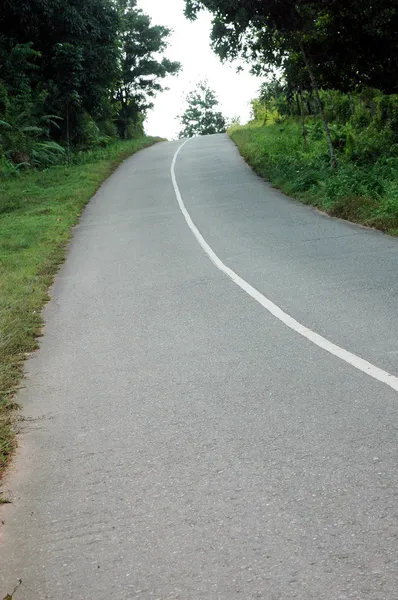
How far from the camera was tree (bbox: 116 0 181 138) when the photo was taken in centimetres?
5956

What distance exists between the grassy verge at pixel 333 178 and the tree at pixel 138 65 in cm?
2954

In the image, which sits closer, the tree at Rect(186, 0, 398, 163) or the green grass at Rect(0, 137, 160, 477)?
the green grass at Rect(0, 137, 160, 477)

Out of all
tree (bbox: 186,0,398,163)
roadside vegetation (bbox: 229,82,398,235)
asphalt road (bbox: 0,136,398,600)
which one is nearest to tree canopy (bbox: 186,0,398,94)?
tree (bbox: 186,0,398,163)

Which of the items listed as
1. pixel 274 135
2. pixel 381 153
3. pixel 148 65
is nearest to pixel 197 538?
pixel 381 153

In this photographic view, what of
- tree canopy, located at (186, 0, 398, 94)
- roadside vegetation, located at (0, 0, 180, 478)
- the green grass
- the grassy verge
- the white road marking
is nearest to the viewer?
the white road marking

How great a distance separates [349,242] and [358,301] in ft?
15.4

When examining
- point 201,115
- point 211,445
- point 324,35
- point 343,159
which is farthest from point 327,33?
point 201,115

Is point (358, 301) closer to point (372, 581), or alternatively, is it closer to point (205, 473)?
point (205, 473)

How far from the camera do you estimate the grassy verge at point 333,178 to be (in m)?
15.3

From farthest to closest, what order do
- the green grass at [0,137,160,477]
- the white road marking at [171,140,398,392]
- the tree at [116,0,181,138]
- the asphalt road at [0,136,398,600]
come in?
the tree at [116,0,181,138], the green grass at [0,137,160,477], the white road marking at [171,140,398,392], the asphalt road at [0,136,398,600]

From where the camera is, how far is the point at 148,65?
60938mm

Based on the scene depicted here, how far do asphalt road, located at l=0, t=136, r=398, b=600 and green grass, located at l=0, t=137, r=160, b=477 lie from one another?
231 mm

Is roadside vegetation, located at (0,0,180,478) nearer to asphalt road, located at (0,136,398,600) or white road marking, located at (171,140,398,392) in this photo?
white road marking, located at (171,140,398,392)

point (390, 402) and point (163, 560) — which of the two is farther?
point (390, 402)
